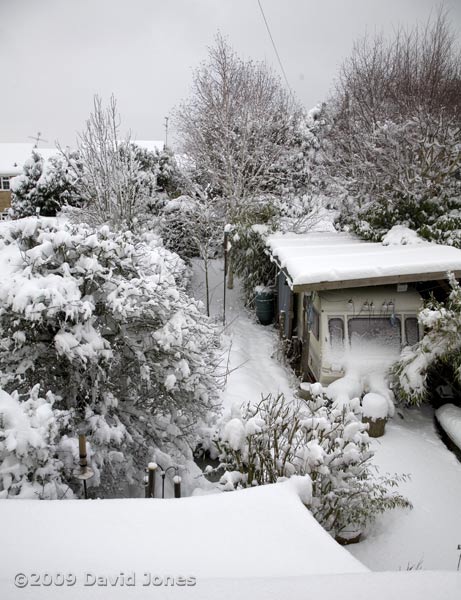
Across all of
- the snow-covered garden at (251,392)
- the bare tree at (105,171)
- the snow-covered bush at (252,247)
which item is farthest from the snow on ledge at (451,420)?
the bare tree at (105,171)

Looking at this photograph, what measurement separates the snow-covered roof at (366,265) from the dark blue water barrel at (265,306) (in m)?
4.04

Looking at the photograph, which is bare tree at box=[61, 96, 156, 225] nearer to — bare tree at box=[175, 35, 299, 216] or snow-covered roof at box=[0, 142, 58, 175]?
bare tree at box=[175, 35, 299, 216]

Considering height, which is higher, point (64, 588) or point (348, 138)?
point (348, 138)

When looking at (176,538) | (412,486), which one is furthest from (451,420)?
(176,538)

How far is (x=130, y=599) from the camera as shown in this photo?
2.34 metres

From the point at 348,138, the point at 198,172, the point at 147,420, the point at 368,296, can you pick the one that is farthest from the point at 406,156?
the point at 147,420

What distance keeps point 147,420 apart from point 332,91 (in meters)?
21.9

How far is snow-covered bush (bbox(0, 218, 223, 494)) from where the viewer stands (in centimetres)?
463

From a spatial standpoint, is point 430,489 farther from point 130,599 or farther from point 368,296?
point 130,599

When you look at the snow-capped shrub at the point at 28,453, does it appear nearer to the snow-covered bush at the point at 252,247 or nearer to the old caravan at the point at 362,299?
the old caravan at the point at 362,299

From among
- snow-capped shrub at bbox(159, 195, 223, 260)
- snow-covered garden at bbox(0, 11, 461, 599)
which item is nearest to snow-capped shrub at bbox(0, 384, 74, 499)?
snow-covered garden at bbox(0, 11, 461, 599)

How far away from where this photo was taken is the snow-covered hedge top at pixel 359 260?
8.56m

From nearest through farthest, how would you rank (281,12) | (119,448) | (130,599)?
(130,599) → (119,448) → (281,12)

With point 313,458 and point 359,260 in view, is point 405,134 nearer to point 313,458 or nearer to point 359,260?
point 359,260
